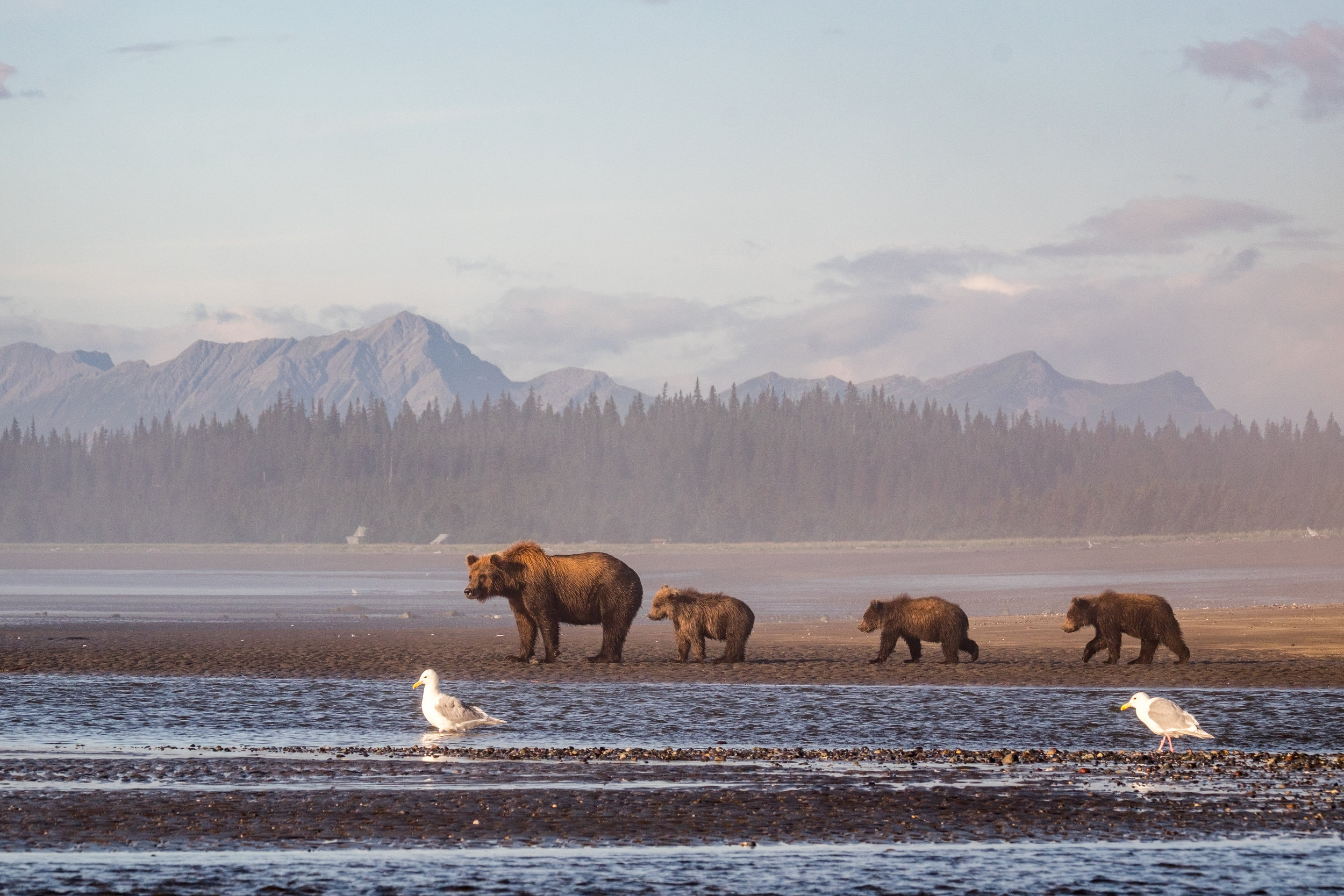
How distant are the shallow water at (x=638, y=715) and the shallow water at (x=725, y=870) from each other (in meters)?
6.82

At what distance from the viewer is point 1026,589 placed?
2904 inches

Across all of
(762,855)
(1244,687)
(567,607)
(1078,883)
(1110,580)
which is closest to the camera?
(1078,883)

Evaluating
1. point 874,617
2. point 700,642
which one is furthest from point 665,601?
point 874,617

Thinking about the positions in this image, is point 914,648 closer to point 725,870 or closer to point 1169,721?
point 1169,721

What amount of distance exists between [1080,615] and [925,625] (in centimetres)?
315

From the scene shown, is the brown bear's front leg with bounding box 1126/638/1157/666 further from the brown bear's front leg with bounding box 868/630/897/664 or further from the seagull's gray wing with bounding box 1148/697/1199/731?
the seagull's gray wing with bounding box 1148/697/1199/731

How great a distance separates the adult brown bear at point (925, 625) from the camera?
31844 mm

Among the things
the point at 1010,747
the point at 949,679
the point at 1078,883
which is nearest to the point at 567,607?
the point at 949,679

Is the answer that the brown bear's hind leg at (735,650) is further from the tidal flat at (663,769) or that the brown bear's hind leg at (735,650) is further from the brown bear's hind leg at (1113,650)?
the brown bear's hind leg at (1113,650)

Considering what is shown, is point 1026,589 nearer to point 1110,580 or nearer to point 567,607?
point 1110,580

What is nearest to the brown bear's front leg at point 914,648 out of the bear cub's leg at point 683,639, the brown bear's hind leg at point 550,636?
the bear cub's leg at point 683,639

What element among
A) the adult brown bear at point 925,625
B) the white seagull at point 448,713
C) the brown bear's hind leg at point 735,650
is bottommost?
the white seagull at point 448,713

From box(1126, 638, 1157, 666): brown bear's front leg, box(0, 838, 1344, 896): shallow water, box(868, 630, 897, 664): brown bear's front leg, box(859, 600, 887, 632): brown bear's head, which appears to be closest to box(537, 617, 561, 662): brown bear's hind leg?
box(859, 600, 887, 632): brown bear's head

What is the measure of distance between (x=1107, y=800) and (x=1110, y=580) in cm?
7108
